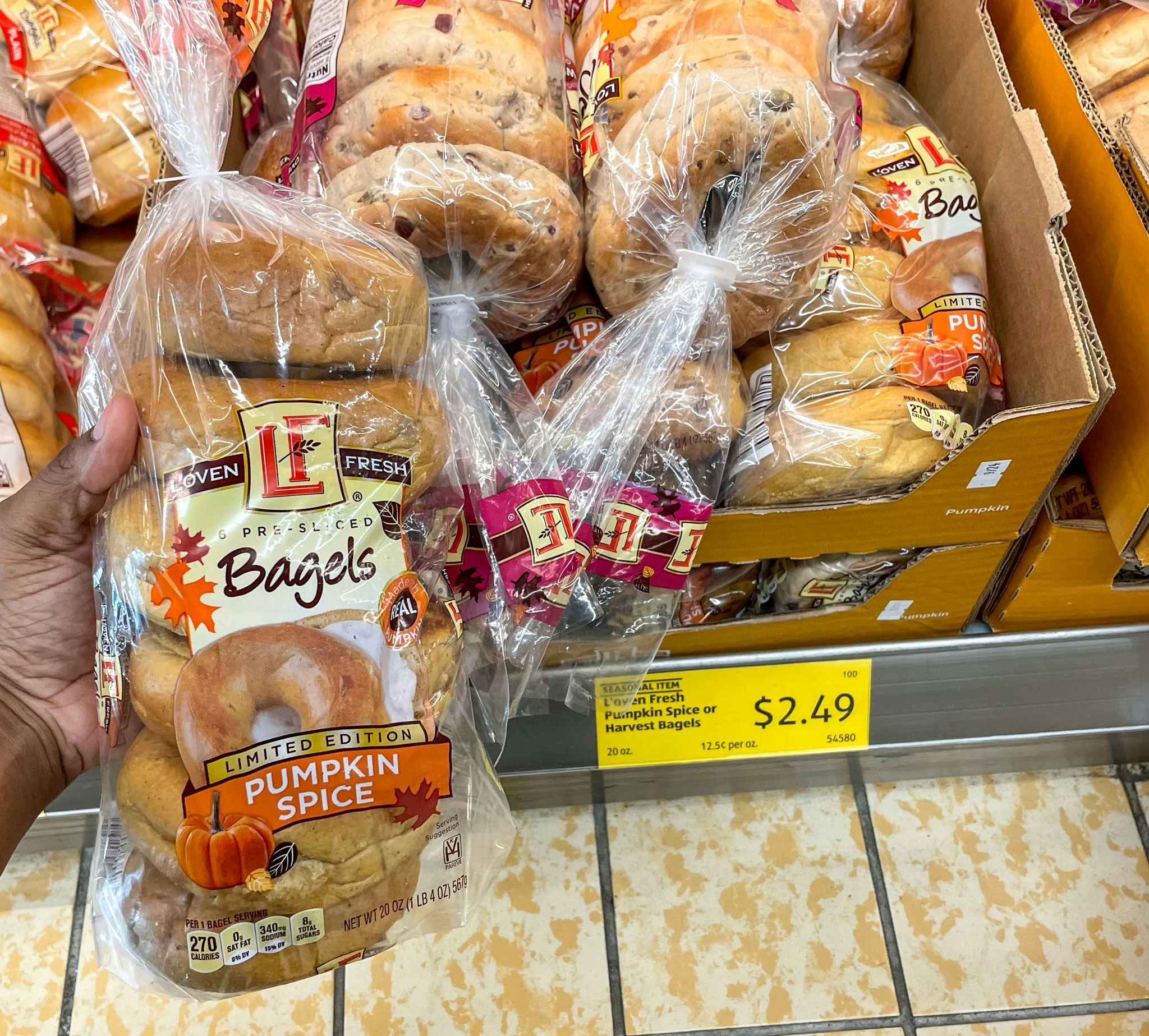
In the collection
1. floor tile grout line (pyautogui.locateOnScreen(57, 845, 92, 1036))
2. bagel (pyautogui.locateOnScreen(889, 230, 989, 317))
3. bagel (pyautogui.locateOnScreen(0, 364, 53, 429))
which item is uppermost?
bagel (pyautogui.locateOnScreen(889, 230, 989, 317))

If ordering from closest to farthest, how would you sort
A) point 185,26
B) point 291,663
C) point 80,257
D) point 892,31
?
point 291,663, point 185,26, point 80,257, point 892,31

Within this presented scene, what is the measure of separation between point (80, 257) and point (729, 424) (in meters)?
0.71

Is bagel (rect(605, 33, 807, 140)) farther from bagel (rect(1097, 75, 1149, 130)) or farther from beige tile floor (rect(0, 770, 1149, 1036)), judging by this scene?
beige tile floor (rect(0, 770, 1149, 1036))

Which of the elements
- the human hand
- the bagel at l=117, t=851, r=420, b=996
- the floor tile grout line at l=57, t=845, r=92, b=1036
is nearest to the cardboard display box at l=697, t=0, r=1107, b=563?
the bagel at l=117, t=851, r=420, b=996

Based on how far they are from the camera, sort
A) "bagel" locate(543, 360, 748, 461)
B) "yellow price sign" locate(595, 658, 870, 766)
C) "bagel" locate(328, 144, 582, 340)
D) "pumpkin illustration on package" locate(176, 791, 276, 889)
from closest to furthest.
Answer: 1. "pumpkin illustration on package" locate(176, 791, 276, 889)
2. "bagel" locate(328, 144, 582, 340)
3. "bagel" locate(543, 360, 748, 461)
4. "yellow price sign" locate(595, 658, 870, 766)

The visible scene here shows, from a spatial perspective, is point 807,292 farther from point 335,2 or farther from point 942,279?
point 335,2

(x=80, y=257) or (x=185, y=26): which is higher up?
(x=185, y=26)

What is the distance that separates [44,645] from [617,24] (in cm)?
73

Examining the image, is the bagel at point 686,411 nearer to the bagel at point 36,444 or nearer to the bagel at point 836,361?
the bagel at point 836,361

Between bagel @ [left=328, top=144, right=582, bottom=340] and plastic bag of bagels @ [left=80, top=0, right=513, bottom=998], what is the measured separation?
0.14ft

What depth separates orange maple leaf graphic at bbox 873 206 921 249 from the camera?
0.94 m

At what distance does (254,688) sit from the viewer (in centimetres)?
57

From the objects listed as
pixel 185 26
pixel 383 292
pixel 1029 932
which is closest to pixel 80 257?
pixel 185 26

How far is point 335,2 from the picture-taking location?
2.64 ft
